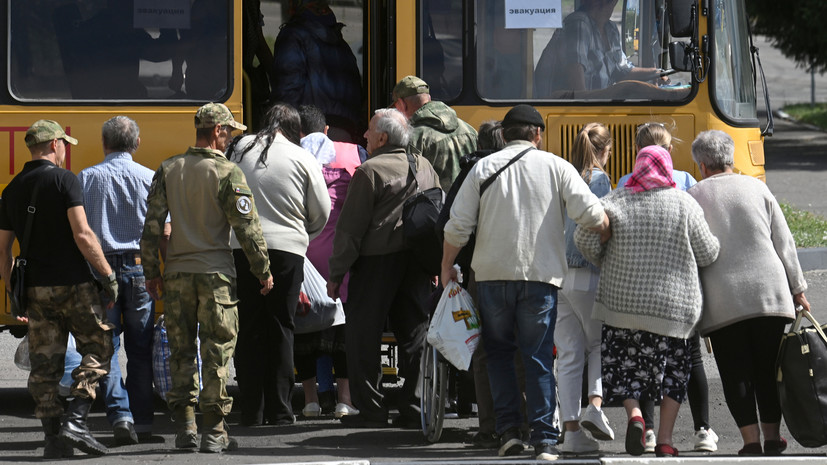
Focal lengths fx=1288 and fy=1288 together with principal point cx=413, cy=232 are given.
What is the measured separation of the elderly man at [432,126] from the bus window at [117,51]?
1095 millimetres

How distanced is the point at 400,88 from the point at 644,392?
2.34 metres

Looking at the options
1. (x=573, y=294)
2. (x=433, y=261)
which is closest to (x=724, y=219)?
(x=573, y=294)

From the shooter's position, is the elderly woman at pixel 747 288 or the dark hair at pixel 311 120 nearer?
the elderly woman at pixel 747 288

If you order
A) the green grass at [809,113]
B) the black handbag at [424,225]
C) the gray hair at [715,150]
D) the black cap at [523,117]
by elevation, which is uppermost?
the green grass at [809,113]

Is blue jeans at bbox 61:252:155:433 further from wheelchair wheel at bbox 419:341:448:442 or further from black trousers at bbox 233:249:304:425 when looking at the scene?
wheelchair wheel at bbox 419:341:448:442

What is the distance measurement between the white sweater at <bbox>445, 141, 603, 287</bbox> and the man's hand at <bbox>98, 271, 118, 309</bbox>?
171 centimetres

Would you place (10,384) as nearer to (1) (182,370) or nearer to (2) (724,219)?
(1) (182,370)

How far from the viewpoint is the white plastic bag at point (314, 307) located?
7430 millimetres

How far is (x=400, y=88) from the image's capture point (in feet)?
24.4

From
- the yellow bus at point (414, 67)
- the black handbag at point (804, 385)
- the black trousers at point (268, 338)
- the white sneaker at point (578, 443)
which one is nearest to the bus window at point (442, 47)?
the yellow bus at point (414, 67)

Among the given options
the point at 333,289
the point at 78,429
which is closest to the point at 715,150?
the point at 333,289

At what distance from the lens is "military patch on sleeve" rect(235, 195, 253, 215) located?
251 inches

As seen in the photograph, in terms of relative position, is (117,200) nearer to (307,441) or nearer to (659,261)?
(307,441)

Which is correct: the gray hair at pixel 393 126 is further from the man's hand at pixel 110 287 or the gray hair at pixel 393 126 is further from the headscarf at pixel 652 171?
the man's hand at pixel 110 287
